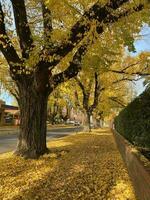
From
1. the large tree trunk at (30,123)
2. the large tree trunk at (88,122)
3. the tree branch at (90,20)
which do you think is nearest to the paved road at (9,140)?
the large tree trunk at (88,122)

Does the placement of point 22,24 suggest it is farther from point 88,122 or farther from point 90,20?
point 88,122

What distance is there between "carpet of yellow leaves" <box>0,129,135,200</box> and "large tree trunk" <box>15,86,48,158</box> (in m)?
0.45

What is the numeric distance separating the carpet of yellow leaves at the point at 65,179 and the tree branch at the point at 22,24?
157 inches

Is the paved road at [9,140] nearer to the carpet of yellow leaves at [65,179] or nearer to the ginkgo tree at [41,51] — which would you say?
the ginkgo tree at [41,51]

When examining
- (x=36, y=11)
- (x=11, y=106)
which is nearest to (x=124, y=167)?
(x=36, y=11)

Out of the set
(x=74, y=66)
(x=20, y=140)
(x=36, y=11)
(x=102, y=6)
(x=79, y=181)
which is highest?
(x=36, y=11)

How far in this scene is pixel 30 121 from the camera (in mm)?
14094

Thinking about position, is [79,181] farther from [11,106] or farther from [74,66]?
[11,106]

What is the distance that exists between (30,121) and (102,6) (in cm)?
497

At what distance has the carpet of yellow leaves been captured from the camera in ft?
26.9

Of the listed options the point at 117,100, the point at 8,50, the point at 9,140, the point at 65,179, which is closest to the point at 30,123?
the point at 8,50

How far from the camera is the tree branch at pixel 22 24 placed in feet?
44.4

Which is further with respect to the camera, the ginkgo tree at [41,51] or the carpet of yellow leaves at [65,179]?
the ginkgo tree at [41,51]

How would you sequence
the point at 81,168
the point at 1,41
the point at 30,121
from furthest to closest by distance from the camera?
1. the point at 30,121
2. the point at 1,41
3. the point at 81,168
